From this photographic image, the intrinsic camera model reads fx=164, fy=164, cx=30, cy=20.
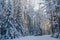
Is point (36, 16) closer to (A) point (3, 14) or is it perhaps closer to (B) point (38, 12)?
(B) point (38, 12)

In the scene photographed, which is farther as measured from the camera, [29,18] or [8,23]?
[29,18]

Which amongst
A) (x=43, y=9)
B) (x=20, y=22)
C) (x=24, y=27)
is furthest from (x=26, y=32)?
(x=43, y=9)

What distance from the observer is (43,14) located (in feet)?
33.8

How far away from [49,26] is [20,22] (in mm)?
1939

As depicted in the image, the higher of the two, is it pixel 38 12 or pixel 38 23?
pixel 38 12

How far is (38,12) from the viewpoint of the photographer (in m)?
10.3

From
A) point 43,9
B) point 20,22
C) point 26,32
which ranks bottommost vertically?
point 26,32

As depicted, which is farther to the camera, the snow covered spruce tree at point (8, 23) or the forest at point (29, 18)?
the forest at point (29, 18)

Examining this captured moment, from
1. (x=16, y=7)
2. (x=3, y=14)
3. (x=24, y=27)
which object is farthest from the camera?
(x=24, y=27)

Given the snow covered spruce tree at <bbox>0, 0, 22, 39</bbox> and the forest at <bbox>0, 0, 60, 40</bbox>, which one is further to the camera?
the forest at <bbox>0, 0, 60, 40</bbox>

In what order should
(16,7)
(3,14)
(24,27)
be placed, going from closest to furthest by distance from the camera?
(3,14)
(16,7)
(24,27)

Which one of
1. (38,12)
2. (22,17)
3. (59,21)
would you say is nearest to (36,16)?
(38,12)

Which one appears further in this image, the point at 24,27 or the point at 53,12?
the point at 24,27

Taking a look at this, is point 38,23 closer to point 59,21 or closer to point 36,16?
point 36,16
